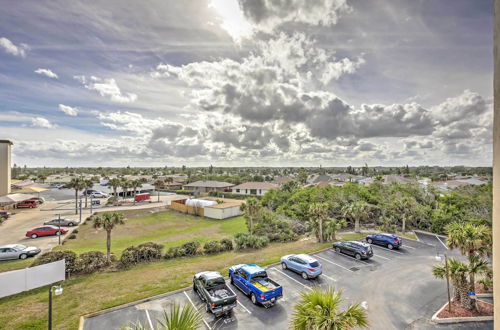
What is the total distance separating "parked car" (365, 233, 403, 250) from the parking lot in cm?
193

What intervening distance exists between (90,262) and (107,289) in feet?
16.1

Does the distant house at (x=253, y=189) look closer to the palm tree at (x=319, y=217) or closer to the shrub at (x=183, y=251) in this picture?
the palm tree at (x=319, y=217)

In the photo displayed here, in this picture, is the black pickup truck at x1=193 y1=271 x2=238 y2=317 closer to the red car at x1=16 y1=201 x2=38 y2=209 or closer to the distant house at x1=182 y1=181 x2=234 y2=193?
the red car at x1=16 y1=201 x2=38 y2=209

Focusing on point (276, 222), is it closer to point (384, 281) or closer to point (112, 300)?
point (384, 281)

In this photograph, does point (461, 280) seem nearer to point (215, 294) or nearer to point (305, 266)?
point (305, 266)

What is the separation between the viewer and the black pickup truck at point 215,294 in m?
11.4

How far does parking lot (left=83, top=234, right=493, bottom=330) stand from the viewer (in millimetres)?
11469

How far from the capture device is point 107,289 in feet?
48.6

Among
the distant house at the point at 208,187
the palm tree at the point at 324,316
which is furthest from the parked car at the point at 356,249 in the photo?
the distant house at the point at 208,187

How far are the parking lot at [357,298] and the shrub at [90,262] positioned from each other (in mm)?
7545

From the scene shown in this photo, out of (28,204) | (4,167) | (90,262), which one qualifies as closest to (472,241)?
(90,262)

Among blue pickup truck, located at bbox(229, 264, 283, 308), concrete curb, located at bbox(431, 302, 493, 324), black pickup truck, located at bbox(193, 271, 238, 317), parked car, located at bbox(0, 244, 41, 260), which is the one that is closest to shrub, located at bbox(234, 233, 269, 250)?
blue pickup truck, located at bbox(229, 264, 283, 308)

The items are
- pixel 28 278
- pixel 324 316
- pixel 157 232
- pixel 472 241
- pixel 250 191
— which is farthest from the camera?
pixel 250 191

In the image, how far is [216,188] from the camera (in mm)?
74562
